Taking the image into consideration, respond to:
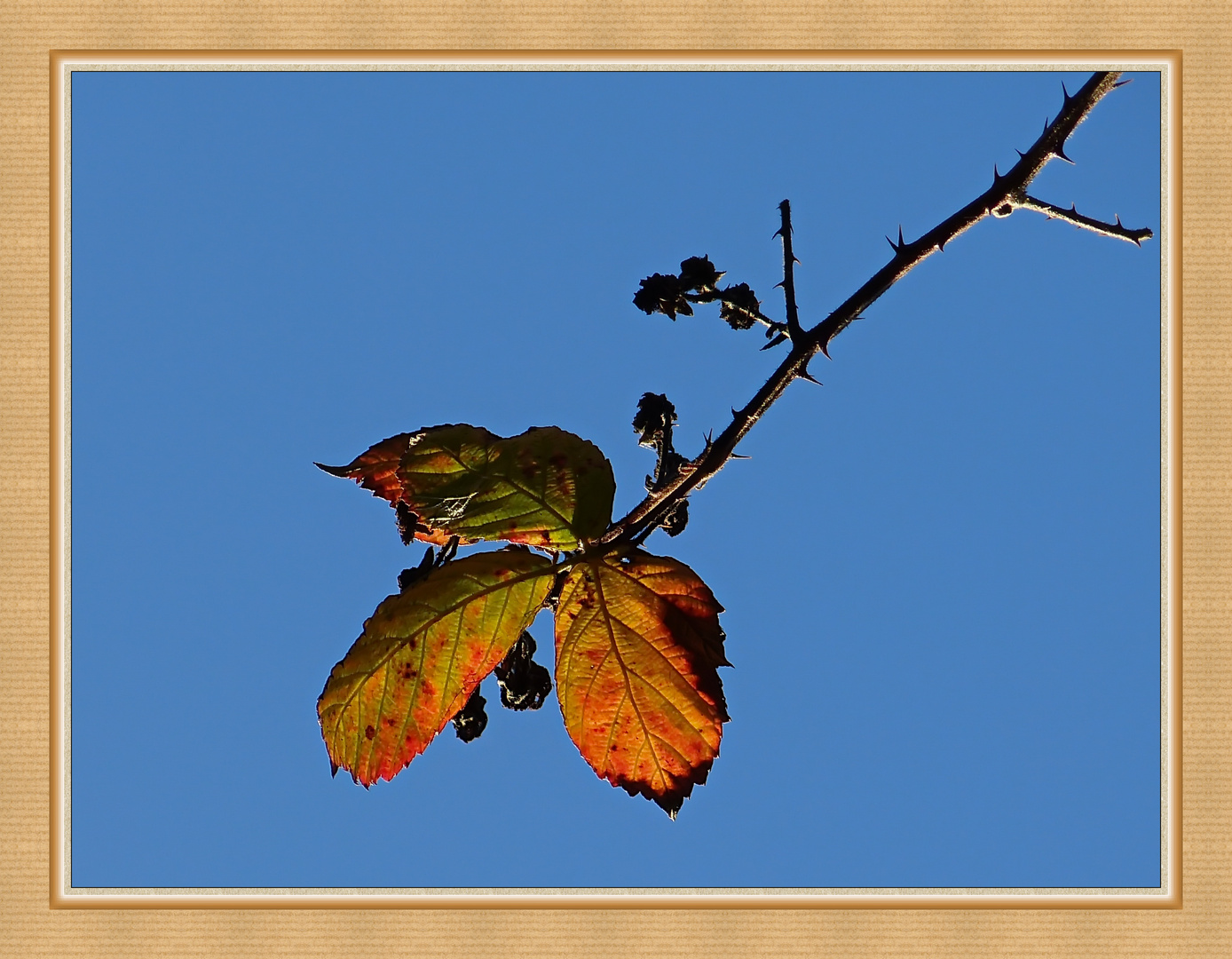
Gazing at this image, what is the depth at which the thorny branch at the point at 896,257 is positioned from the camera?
2262mm

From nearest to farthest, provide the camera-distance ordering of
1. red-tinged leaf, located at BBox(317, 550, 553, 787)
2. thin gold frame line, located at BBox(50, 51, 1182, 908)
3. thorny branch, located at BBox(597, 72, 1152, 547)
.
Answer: thorny branch, located at BBox(597, 72, 1152, 547) → red-tinged leaf, located at BBox(317, 550, 553, 787) → thin gold frame line, located at BBox(50, 51, 1182, 908)

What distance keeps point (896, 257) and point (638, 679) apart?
139 cm

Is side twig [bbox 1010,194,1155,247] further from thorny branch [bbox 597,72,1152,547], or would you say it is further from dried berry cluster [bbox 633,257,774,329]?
dried berry cluster [bbox 633,257,774,329]

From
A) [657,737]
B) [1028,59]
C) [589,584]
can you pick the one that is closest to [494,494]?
[589,584]

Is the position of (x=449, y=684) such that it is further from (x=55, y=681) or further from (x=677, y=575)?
(x=55, y=681)

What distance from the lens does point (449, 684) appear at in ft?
8.38

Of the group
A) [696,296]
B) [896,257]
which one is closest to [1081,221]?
[896,257]

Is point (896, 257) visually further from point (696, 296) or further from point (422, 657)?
point (422, 657)

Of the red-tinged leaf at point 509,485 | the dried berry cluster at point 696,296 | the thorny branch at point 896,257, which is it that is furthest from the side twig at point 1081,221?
the red-tinged leaf at point 509,485

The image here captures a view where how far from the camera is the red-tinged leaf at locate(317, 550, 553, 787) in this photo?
8.35ft

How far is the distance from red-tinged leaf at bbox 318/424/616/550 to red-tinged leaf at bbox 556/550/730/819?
0.15m

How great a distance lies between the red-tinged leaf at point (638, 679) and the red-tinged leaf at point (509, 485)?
0.15 m

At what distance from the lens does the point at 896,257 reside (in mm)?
2352

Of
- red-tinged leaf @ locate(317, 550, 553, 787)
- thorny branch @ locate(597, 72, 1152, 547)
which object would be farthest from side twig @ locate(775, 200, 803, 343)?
red-tinged leaf @ locate(317, 550, 553, 787)
